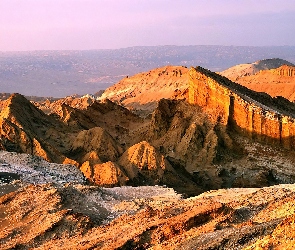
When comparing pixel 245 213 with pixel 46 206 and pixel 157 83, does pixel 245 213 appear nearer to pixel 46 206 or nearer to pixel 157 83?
pixel 46 206

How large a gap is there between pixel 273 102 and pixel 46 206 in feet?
63.7

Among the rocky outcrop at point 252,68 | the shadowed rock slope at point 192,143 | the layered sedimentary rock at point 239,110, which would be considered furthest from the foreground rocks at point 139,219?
the rocky outcrop at point 252,68

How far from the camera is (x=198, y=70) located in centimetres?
2711

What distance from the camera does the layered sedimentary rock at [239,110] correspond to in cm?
2333

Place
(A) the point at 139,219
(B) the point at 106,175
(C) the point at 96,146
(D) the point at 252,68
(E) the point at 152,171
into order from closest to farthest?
(A) the point at 139,219 < (B) the point at 106,175 < (E) the point at 152,171 < (C) the point at 96,146 < (D) the point at 252,68

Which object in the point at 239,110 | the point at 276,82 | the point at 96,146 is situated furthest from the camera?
the point at 276,82

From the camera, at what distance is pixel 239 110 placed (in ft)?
81.0

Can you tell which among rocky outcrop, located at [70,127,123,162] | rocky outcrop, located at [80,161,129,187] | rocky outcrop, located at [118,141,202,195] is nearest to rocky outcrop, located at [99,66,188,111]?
rocky outcrop, located at [70,127,123,162]

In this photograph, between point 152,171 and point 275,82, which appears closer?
point 152,171

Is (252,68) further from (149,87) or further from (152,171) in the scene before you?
(152,171)

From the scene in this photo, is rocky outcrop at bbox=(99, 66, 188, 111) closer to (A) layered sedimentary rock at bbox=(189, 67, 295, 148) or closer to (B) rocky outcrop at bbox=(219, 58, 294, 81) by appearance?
(B) rocky outcrop at bbox=(219, 58, 294, 81)

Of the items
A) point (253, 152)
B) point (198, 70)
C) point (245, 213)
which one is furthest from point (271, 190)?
point (198, 70)

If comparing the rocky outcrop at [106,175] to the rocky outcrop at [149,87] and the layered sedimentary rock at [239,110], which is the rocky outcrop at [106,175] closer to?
the layered sedimentary rock at [239,110]

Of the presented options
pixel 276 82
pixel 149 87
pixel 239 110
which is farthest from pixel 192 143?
pixel 149 87
